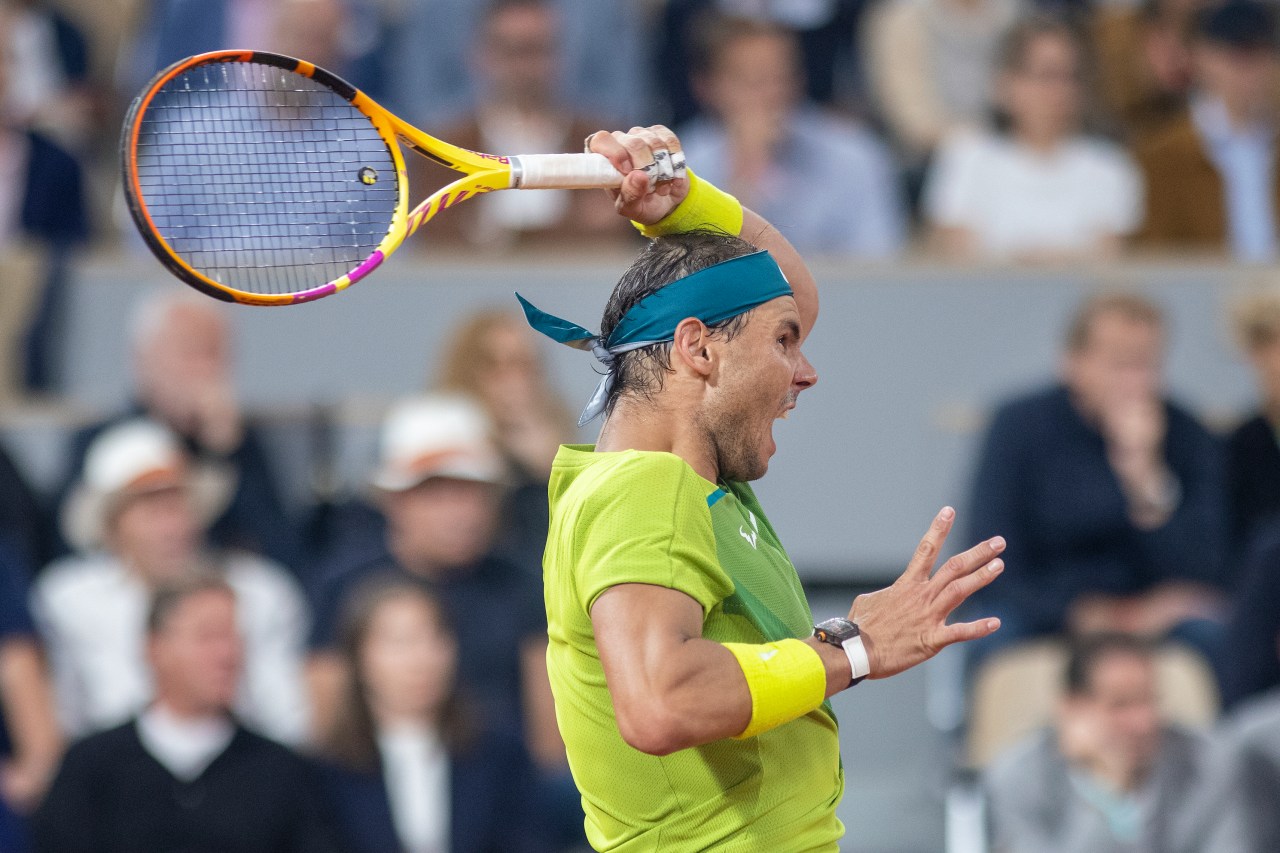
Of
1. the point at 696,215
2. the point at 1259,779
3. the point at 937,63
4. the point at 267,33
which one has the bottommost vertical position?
the point at 1259,779

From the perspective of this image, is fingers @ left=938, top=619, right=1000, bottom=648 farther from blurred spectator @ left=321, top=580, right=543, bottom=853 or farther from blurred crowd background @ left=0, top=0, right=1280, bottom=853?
blurred spectator @ left=321, top=580, right=543, bottom=853

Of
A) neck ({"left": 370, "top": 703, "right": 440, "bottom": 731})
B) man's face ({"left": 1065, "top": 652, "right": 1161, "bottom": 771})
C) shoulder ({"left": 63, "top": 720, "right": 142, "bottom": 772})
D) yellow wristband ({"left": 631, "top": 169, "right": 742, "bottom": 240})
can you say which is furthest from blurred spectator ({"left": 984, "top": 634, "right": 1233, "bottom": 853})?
yellow wristband ({"left": 631, "top": 169, "right": 742, "bottom": 240})

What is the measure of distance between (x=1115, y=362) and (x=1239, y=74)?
196cm

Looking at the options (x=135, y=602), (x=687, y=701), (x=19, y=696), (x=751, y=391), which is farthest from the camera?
(x=135, y=602)

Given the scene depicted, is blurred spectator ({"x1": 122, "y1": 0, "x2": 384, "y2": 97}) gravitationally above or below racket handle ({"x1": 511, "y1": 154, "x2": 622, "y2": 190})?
above

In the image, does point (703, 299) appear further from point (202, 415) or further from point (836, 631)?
point (202, 415)

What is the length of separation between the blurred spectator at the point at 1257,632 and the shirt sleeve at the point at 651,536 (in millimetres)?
3366

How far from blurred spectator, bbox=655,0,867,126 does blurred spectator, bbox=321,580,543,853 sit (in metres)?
3.12

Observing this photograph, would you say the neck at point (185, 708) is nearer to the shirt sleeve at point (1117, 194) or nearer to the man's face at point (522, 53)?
the man's face at point (522, 53)

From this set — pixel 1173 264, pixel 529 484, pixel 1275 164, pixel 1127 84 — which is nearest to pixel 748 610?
pixel 529 484

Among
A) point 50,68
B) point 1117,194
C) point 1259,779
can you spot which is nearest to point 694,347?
point 1259,779

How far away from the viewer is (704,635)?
2648 mm

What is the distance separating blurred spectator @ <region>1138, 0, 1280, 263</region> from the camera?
7383 mm

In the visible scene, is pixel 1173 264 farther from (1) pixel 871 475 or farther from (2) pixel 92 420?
(2) pixel 92 420
